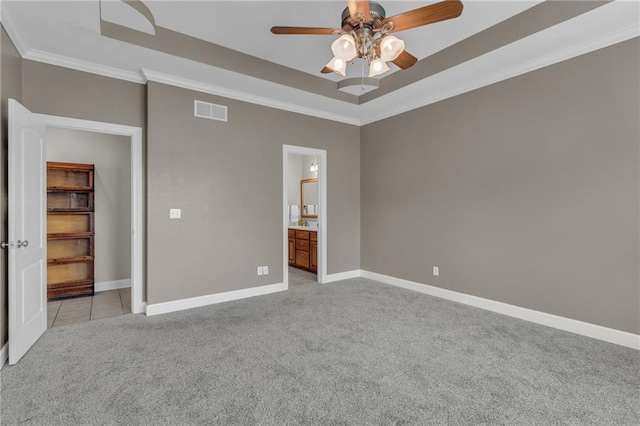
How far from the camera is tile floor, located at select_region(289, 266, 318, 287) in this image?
507cm

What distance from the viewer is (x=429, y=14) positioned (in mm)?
2010

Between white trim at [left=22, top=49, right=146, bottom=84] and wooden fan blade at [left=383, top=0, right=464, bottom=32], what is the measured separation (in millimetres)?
2963

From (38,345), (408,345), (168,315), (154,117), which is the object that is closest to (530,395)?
(408,345)

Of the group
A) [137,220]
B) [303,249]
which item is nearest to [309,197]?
[303,249]

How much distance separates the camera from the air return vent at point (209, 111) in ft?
12.6

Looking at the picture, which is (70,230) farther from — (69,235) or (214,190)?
(214,190)

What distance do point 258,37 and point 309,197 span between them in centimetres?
417

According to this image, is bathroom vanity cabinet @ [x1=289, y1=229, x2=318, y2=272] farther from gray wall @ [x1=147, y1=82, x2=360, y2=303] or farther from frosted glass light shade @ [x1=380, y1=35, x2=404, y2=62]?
frosted glass light shade @ [x1=380, y1=35, x2=404, y2=62]

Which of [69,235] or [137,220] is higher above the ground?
[137,220]

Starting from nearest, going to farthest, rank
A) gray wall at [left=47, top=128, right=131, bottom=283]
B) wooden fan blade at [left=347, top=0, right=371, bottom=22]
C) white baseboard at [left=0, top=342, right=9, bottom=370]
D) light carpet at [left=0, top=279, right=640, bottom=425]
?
light carpet at [left=0, top=279, right=640, bottom=425] < wooden fan blade at [left=347, top=0, right=371, bottom=22] < white baseboard at [left=0, top=342, right=9, bottom=370] < gray wall at [left=47, top=128, right=131, bottom=283]

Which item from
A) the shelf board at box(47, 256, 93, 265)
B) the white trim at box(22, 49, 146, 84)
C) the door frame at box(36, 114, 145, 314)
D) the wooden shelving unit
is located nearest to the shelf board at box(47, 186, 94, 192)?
the wooden shelving unit

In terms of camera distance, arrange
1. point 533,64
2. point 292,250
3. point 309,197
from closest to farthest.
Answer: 1. point 533,64
2. point 292,250
3. point 309,197

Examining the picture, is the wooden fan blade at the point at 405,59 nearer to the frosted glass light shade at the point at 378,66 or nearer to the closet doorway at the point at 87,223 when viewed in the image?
the frosted glass light shade at the point at 378,66

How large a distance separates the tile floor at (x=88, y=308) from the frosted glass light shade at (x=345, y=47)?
12.1ft
